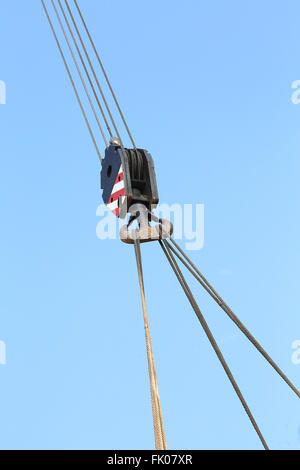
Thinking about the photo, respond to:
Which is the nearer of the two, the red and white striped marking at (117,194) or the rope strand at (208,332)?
the rope strand at (208,332)

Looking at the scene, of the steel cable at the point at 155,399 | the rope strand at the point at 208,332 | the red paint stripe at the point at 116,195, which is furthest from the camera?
the red paint stripe at the point at 116,195

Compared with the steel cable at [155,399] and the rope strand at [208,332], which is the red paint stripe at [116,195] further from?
the steel cable at [155,399]

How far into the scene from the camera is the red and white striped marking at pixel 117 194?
20.8 ft

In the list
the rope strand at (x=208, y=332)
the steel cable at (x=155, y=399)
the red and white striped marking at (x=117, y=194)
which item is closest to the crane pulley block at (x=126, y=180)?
the red and white striped marking at (x=117, y=194)

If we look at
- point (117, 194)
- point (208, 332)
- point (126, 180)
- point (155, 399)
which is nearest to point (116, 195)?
point (117, 194)

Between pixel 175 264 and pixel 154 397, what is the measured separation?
4.50 feet

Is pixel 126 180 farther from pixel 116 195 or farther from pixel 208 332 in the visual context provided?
pixel 208 332

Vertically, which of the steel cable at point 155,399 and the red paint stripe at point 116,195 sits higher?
the red paint stripe at point 116,195

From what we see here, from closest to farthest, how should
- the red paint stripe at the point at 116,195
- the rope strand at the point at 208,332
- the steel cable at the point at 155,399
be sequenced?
1. the steel cable at the point at 155,399
2. the rope strand at the point at 208,332
3. the red paint stripe at the point at 116,195
